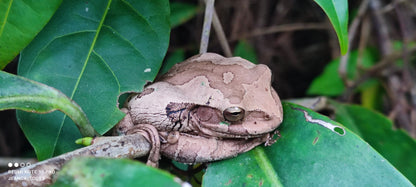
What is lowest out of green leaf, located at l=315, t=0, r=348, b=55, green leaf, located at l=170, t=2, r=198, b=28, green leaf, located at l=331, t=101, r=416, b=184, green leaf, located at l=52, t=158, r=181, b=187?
green leaf, located at l=331, t=101, r=416, b=184

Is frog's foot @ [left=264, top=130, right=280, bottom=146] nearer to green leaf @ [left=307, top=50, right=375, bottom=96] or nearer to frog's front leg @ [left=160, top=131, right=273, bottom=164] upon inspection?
frog's front leg @ [left=160, top=131, right=273, bottom=164]

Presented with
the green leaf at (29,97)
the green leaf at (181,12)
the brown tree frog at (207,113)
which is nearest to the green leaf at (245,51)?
the green leaf at (181,12)

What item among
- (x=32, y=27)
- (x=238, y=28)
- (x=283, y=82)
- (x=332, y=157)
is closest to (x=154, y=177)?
(x=332, y=157)

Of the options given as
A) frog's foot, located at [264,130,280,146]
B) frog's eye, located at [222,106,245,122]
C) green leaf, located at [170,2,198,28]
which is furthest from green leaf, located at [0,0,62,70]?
green leaf, located at [170,2,198,28]

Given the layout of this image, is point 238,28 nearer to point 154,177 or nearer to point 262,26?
point 262,26

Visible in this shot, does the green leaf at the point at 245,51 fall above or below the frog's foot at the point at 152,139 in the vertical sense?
below

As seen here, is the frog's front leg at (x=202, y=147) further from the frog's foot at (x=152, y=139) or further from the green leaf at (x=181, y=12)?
the green leaf at (x=181, y=12)
